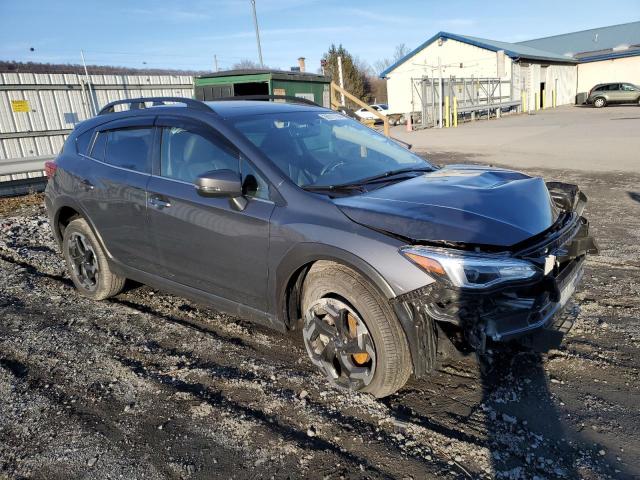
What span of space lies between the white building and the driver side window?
28.7m

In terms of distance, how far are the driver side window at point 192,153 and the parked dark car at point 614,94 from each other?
4213cm

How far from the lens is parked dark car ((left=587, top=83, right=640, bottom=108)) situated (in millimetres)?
37000

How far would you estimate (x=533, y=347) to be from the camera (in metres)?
2.88

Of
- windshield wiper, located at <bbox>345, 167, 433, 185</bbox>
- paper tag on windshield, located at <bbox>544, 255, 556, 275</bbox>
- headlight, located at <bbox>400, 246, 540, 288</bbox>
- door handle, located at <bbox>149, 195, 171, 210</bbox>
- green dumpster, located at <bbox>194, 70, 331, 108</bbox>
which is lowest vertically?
paper tag on windshield, located at <bbox>544, 255, 556, 275</bbox>

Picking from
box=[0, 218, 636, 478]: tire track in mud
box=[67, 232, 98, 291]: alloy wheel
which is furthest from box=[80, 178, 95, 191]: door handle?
box=[0, 218, 636, 478]: tire track in mud

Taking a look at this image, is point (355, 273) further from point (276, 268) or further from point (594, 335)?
point (594, 335)

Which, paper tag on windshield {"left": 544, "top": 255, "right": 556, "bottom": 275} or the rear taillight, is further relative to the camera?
the rear taillight

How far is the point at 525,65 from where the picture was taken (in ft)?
126

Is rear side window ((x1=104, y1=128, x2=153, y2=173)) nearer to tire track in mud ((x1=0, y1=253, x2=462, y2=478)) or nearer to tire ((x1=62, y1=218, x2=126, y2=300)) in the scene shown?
tire ((x1=62, y1=218, x2=126, y2=300))

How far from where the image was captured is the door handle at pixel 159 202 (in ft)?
12.3

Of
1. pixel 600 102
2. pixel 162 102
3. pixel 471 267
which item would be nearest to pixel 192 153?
pixel 162 102

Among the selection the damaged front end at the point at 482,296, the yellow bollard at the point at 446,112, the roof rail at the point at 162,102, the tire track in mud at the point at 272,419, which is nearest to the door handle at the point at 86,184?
the roof rail at the point at 162,102

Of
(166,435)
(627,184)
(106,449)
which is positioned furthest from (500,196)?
(627,184)

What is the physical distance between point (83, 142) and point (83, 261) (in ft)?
3.75
